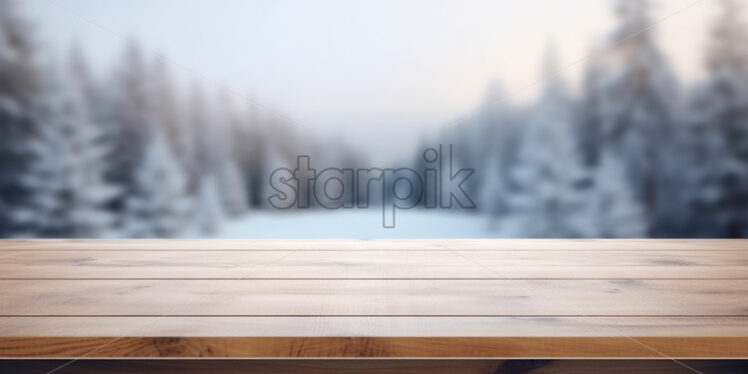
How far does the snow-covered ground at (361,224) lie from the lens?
2.32 meters

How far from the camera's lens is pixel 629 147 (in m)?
2.83

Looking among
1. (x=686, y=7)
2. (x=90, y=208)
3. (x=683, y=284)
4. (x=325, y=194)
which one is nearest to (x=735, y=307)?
(x=683, y=284)

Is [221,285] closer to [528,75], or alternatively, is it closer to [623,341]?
[623,341]

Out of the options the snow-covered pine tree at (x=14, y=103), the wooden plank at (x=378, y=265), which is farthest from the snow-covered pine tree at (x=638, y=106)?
the snow-covered pine tree at (x=14, y=103)

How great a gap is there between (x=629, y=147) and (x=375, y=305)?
2689 millimetres

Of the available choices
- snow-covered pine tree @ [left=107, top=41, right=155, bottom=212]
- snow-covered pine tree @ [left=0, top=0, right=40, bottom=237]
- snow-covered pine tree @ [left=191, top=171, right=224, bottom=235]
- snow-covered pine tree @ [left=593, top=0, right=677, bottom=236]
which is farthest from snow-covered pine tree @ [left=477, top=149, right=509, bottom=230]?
snow-covered pine tree @ [left=0, top=0, right=40, bottom=237]

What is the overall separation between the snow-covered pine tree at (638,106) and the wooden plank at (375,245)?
168 cm

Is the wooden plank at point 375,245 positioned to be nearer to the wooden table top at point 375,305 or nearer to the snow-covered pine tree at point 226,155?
the wooden table top at point 375,305

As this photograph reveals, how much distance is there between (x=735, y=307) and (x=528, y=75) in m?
2.38

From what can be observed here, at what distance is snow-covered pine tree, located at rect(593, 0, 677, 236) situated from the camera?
109 inches

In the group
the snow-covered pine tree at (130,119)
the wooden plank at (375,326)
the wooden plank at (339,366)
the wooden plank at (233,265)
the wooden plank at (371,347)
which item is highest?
the snow-covered pine tree at (130,119)

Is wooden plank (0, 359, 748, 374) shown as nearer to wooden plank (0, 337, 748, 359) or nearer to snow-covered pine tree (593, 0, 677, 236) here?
wooden plank (0, 337, 748, 359)

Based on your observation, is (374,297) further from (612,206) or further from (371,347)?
(612,206)

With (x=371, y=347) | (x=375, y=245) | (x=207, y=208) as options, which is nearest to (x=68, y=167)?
(x=207, y=208)
